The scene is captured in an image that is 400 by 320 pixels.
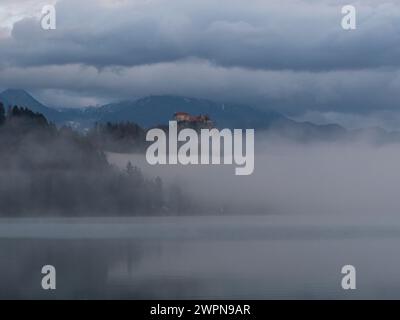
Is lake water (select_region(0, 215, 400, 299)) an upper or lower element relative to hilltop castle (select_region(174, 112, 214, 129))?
lower

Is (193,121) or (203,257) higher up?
(193,121)

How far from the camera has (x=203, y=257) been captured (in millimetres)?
20734

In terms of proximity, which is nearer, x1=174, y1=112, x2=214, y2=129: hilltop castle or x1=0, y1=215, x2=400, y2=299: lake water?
x1=174, y1=112, x2=214, y2=129: hilltop castle

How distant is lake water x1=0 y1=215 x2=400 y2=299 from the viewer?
749 inches

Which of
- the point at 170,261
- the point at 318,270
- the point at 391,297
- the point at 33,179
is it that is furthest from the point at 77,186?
the point at 391,297

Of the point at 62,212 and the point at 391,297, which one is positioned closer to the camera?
the point at 391,297

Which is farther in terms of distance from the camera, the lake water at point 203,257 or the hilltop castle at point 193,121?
the lake water at point 203,257

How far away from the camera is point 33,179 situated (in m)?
21.5

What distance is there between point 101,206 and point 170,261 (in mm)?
2339

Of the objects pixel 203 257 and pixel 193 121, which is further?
pixel 203 257

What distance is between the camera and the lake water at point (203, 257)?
1902cm
